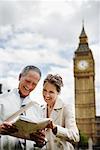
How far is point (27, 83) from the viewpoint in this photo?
1832mm

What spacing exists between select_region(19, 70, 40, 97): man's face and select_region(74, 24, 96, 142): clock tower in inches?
1808

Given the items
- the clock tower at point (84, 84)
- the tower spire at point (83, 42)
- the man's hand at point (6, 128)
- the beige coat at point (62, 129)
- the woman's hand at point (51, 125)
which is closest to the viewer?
the man's hand at point (6, 128)

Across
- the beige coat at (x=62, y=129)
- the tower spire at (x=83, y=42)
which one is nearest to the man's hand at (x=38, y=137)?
the beige coat at (x=62, y=129)

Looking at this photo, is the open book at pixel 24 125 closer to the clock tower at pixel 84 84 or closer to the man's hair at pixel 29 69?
the man's hair at pixel 29 69

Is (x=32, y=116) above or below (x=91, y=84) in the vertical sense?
below

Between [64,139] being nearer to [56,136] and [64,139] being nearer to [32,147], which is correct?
[56,136]

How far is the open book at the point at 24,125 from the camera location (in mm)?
1680

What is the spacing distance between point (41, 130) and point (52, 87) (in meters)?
0.27

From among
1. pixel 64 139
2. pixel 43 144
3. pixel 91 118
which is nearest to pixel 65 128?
pixel 64 139

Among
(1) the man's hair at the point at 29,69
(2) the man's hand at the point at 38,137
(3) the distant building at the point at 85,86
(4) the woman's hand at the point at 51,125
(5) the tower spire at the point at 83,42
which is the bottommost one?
(2) the man's hand at the point at 38,137

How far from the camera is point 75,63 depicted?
4956 centimetres

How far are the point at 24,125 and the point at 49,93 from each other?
0.30 meters

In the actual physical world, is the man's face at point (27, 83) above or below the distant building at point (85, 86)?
below

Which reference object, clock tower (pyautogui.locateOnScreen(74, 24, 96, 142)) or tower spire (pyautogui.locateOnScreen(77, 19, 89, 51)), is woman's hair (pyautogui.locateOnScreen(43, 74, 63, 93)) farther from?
tower spire (pyautogui.locateOnScreen(77, 19, 89, 51))
